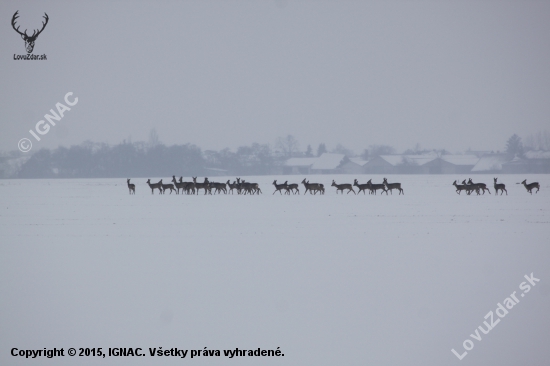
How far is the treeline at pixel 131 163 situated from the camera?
114 m

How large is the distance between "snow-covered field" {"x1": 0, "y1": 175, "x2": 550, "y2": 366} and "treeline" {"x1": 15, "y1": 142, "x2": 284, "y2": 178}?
4033 inches

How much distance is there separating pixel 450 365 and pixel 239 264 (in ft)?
17.2

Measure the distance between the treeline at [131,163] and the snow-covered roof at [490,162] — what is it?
45.3 metres

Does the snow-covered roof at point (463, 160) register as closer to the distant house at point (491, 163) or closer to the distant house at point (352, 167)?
the distant house at point (491, 163)

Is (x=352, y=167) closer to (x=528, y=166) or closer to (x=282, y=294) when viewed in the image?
(x=528, y=166)

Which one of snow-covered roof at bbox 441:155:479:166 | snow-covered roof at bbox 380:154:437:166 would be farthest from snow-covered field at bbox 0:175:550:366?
snow-covered roof at bbox 441:155:479:166

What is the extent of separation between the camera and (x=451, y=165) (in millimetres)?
114000

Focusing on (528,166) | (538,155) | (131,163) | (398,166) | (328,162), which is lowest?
(528,166)

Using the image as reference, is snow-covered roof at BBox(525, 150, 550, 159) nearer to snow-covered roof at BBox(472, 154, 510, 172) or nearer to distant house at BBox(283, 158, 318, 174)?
snow-covered roof at BBox(472, 154, 510, 172)

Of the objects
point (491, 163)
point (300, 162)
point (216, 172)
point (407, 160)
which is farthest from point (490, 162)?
point (216, 172)

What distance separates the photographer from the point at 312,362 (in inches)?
272

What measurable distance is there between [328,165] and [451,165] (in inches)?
1034

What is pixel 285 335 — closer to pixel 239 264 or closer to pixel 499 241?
pixel 239 264

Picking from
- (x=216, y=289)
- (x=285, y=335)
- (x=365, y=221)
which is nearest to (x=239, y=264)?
(x=216, y=289)
